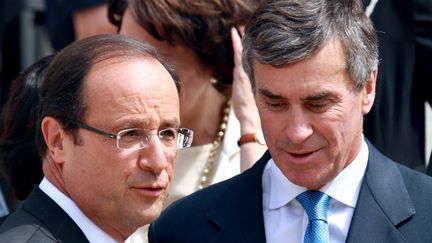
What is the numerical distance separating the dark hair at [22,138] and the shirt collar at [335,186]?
0.86m

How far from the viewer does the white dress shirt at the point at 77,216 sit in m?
3.70

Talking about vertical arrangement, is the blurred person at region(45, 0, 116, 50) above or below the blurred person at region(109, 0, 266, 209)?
below

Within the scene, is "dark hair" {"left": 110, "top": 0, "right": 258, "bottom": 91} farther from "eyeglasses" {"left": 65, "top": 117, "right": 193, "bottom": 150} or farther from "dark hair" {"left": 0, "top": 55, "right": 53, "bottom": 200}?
"eyeglasses" {"left": 65, "top": 117, "right": 193, "bottom": 150}

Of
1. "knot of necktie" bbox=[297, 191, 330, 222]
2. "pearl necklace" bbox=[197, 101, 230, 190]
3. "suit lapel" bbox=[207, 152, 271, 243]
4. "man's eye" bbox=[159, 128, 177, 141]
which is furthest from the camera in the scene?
"pearl necklace" bbox=[197, 101, 230, 190]

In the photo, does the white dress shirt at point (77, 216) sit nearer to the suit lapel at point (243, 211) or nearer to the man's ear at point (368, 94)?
the suit lapel at point (243, 211)

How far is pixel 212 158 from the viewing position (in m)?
5.25

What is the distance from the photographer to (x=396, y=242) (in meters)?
3.86

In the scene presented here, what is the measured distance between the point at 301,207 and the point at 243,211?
203mm

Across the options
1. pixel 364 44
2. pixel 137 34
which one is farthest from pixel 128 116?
pixel 137 34

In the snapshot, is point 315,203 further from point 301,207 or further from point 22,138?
point 22,138

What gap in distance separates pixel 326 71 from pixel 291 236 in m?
0.58

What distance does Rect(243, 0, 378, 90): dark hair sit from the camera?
388 cm

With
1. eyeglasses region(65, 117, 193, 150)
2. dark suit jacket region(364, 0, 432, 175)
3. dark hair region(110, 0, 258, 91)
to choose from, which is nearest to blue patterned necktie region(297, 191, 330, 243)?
eyeglasses region(65, 117, 193, 150)

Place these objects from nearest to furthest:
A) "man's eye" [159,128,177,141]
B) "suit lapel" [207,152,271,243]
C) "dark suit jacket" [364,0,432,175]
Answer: "man's eye" [159,128,177,141]
"suit lapel" [207,152,271,243]
"dark suit jacket" [364,0,432,175]
